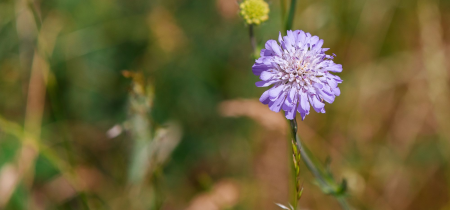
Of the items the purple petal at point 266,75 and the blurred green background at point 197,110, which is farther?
the blurred green background at point 197,110

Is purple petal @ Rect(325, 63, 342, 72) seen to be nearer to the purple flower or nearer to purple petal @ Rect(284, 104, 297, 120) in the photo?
the purple flower

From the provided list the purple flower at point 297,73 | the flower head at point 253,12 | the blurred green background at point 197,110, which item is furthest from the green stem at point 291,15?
the blurred green background at point 197,110

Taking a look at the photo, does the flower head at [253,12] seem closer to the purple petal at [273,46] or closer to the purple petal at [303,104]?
the purple petal at [273,46]

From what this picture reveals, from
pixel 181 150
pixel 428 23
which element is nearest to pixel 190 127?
pixel 181 150

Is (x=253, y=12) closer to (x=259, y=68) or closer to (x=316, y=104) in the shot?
(x=259, y=68)

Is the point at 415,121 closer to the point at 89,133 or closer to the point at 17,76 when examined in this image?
the point at 89,133
